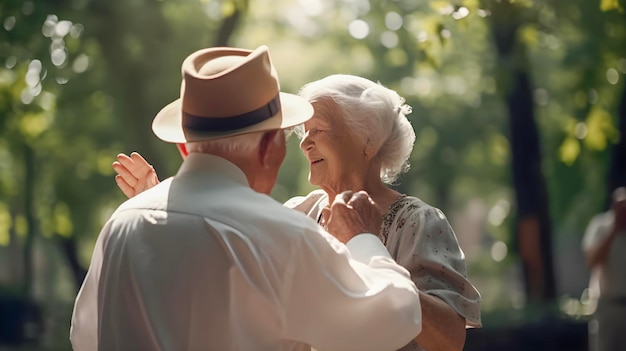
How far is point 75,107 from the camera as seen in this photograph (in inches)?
630

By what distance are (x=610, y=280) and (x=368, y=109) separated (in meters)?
6.35

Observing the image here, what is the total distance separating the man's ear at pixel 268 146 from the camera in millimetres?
3289

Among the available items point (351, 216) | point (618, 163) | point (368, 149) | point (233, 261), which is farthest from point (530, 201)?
point (233, 261)

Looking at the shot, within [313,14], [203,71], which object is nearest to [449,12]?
[203,71]

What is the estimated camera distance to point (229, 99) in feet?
10.6

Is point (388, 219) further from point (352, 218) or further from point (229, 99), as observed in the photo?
point (229, 99)

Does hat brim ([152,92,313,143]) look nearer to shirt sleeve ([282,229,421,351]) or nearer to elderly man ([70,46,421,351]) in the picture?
elderly man ([70,46,421,351])

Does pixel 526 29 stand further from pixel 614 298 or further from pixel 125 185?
pixel 125 185

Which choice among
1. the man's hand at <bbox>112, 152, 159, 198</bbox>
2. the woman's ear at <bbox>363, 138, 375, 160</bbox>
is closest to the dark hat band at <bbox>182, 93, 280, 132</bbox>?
the man's hand at <bbox>112, 152, 159, 198</bbox>

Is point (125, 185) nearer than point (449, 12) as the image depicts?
Yes

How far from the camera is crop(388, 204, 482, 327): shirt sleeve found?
3.81 metres

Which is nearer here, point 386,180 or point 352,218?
point 352,218

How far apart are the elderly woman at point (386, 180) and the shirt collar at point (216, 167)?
1.89 ft

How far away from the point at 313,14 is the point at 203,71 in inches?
813
